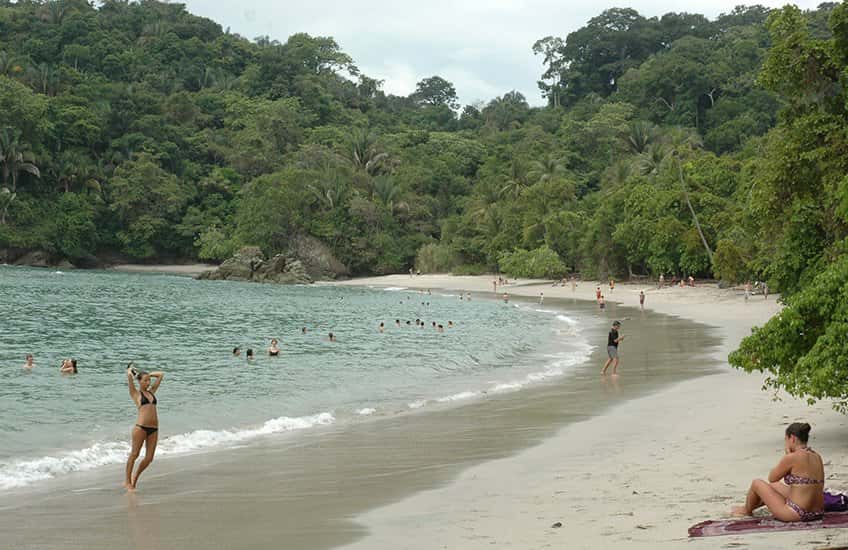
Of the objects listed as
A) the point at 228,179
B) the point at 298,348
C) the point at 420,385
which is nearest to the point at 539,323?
the point at 298,348

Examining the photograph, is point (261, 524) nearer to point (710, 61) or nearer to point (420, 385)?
point (420, 385)

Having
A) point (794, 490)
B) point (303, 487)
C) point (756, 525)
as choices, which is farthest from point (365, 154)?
point (756, 525)

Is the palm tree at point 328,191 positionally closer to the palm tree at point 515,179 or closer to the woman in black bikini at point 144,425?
the palm tree at point 515,179

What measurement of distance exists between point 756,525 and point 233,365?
1939 cm

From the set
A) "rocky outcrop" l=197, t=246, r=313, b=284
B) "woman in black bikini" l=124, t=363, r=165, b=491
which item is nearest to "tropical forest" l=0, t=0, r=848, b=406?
"rocky outcrop" l=197, t=246, r=313, b=284

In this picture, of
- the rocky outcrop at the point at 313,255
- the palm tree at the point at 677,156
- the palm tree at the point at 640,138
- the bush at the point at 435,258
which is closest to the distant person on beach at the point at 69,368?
the palm tree at the point at 677,156

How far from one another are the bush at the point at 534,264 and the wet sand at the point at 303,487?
172 feet

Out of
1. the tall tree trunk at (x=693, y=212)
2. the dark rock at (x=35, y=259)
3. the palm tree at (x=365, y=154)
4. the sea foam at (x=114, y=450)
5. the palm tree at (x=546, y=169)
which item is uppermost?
the palm tree at (x=365, y=154)

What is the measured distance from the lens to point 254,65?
123812 millimetres

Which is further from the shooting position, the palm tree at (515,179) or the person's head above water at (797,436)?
the palm tree at (515,179)

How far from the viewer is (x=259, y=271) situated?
79.8 metres

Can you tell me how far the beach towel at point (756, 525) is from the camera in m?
6.57

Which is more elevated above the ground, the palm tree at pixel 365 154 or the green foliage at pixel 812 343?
the palm tree at pixel 365 154

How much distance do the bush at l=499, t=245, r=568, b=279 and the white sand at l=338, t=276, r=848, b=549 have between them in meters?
53.8
